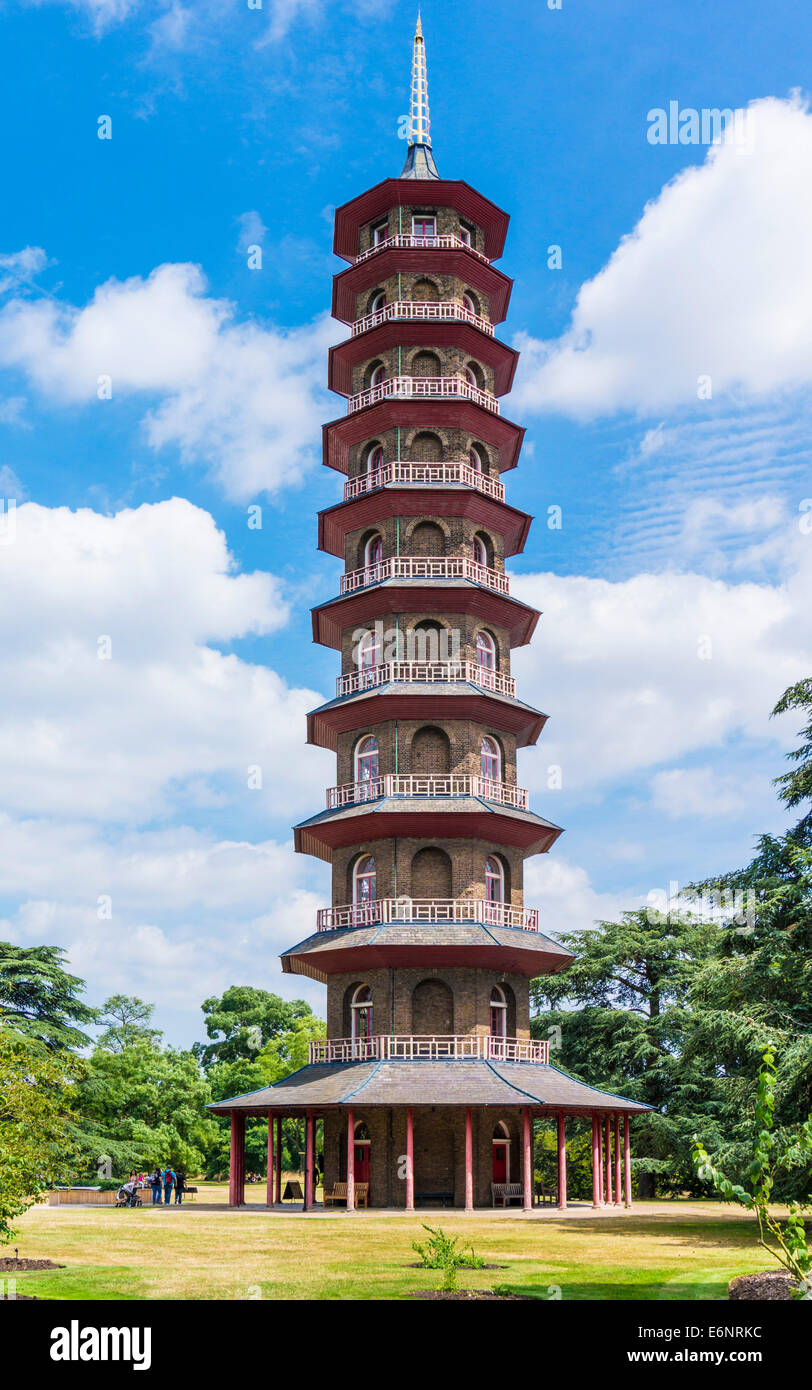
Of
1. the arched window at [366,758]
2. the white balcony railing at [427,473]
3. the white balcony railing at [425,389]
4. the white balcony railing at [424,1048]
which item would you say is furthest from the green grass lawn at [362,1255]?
the white balcony railing at [425,389]

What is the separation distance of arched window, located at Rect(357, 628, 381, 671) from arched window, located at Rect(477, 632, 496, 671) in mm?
3099

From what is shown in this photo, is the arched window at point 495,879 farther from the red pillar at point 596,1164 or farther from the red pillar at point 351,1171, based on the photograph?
the red pillar at point 351,1171

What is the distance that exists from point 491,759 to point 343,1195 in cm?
1274

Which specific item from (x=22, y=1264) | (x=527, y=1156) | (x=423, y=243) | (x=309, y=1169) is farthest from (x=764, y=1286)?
(x=423, y=243)

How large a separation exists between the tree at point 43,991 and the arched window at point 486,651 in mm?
24145

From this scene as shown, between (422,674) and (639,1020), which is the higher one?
(422,674)

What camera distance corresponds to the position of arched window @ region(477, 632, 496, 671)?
1462 inches

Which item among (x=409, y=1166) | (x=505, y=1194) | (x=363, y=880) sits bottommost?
(x=505, y=1194)

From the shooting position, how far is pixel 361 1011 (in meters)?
33.7

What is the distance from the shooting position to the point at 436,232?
4072cm

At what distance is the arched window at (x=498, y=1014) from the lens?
33.6 metres

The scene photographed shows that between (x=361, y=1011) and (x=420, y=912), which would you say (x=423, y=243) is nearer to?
(x=420, y=912)

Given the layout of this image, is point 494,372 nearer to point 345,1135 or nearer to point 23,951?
point 345,1135
